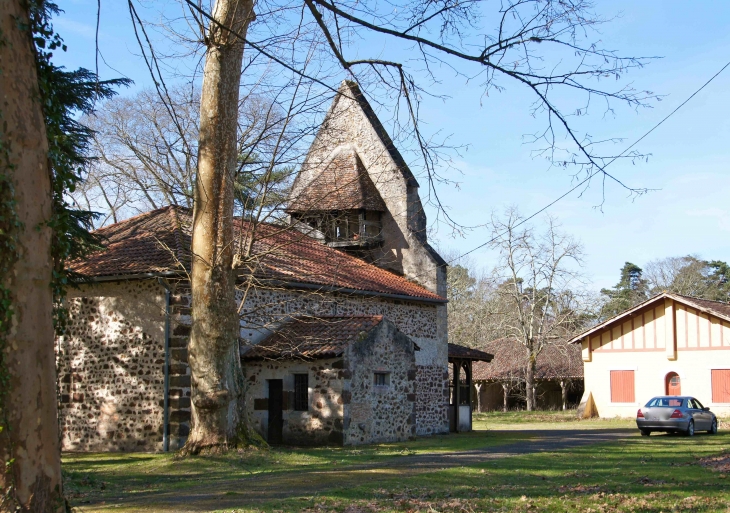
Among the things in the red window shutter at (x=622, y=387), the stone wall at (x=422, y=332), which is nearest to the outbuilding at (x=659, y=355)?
the red window shutter at (x=622, y=387)

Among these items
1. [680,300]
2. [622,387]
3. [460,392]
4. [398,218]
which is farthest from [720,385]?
[398,218]

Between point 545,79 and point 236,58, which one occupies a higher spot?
point 236,58

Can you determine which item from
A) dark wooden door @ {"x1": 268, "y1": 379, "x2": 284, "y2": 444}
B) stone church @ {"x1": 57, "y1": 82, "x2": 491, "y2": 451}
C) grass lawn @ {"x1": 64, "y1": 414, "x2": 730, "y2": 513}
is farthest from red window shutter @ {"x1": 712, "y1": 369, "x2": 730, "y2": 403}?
dark wooden door @ {"x1": 268, "y1": 379, "x2": 284, "y2": 444}

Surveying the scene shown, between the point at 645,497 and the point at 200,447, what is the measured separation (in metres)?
7.80

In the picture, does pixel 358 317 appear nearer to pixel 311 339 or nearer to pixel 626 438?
pixel 311 339

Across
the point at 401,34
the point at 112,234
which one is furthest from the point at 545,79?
the point at 112,234

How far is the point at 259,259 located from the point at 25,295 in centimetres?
1344

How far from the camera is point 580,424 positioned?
3116 centimetres

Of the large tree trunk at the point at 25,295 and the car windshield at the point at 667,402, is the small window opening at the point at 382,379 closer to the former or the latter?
the car windshield at the point at 667,402

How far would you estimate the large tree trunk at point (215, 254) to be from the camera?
13922 millimetres

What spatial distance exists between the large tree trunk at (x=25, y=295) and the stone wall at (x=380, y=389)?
551 inches

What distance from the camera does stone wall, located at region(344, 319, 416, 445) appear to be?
1927 centimetres

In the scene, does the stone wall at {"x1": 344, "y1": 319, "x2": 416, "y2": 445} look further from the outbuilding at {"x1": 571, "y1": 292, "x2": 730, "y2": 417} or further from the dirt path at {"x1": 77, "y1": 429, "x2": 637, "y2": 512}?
the outbuilding at {"x1": 571, "y1": 292, "x2": 730, "y2": 417}

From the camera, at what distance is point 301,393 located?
65.3 ft
